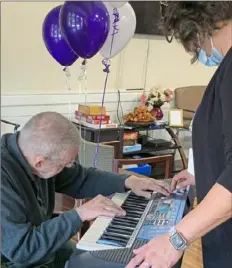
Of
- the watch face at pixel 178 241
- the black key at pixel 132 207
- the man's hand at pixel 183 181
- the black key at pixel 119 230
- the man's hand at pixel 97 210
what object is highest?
the watch face at pixel 178 241

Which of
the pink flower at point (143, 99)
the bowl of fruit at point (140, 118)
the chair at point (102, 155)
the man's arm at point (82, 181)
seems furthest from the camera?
the pink flower at point (143, 99)

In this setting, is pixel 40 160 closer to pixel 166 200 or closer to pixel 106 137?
pixel 166 200

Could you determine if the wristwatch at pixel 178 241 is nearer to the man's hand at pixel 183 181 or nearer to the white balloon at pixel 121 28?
the man's hand at pixel 183 181

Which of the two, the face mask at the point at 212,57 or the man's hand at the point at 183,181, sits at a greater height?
the face mask at the point at 212,57

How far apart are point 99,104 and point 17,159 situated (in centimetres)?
339

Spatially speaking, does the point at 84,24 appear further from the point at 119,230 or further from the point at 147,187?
the point at 119,230

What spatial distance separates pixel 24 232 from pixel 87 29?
1.22 meters

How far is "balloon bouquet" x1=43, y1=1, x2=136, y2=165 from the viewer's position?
2.23 m

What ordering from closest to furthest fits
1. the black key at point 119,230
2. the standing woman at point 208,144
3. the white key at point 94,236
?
the standing woman at point 208,144 → the white key at point 94,236 → the black key at point 119,230

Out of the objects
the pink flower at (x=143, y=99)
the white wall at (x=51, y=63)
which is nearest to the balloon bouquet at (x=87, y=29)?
the white wall at (x=51, y=63)

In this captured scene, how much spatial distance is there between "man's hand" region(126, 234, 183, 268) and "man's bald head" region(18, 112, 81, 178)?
0.50 m

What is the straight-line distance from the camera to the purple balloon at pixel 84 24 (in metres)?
2.21

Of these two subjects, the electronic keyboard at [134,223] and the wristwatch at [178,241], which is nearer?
the wristwatch at [178,241]

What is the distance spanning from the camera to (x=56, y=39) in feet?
8.34
